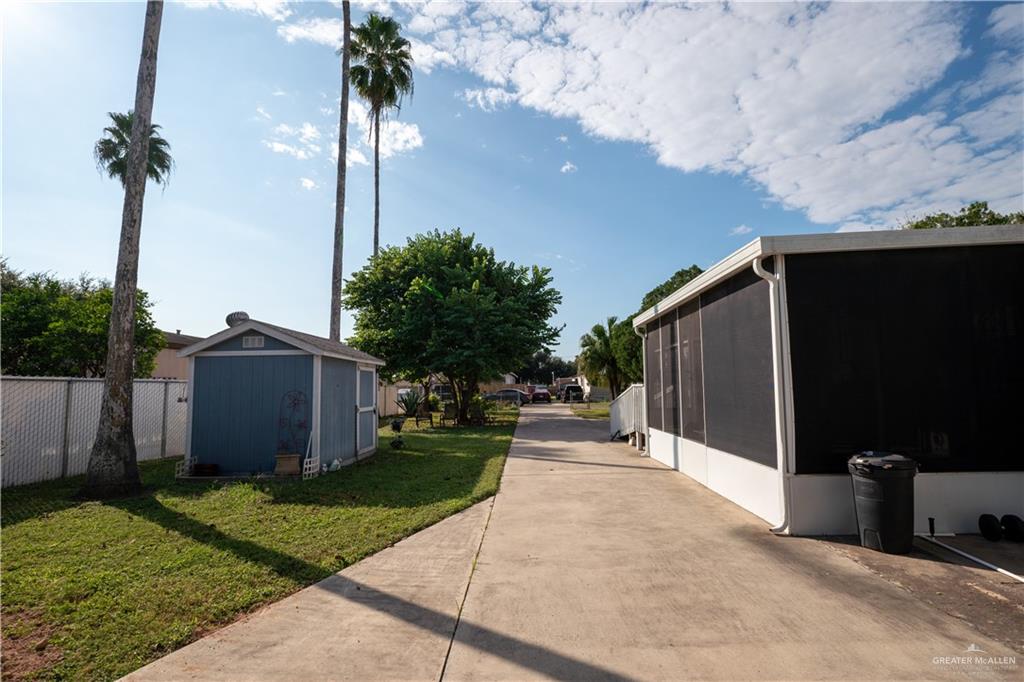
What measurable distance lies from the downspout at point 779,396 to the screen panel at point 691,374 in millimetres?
2642

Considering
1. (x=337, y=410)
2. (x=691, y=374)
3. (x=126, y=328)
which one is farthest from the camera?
(x=337, y=410)

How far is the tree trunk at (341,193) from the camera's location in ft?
57.9

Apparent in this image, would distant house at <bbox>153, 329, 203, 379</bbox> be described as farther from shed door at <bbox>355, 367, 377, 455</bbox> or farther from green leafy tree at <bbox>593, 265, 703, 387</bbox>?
green leafy tree at <bbox>593, 265, 703, 387</bbox>

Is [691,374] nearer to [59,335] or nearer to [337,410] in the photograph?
[337,410]

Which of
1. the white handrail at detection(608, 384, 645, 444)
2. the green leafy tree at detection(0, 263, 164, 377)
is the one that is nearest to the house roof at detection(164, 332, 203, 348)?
the green leafy tree at detection(0, 263, 164, 377)

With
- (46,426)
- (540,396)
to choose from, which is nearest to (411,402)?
(46,426)

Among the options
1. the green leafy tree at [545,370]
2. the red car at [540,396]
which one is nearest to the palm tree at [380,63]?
the red car at [540,396]

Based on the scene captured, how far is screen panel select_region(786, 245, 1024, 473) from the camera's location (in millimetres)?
5684

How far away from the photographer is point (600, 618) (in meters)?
3.77

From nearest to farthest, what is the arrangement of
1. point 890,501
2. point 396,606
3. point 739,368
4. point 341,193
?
point 396,606, point 890,501, point 739,368, point 341,193

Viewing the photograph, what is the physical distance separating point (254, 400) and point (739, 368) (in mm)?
8954

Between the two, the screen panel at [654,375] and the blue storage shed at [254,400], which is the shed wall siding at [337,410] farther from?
the screen panel at [654,375]

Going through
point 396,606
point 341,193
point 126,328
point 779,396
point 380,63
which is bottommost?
point 396,606

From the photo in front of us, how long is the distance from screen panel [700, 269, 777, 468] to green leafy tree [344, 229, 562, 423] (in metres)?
12.3
